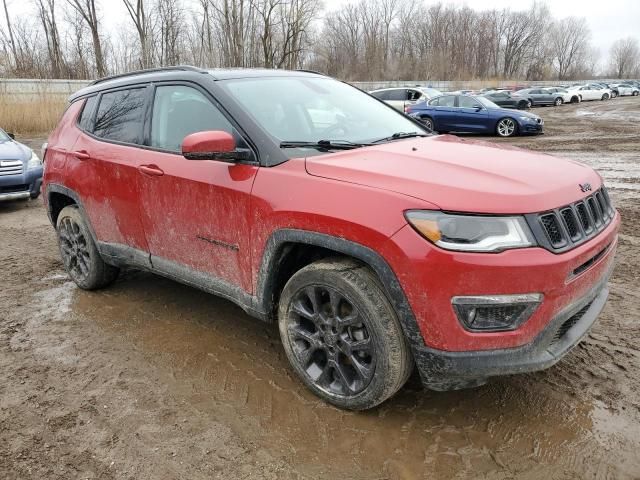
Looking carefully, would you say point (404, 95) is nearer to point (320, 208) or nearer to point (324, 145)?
point (324, 145)

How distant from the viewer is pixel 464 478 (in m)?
2.24

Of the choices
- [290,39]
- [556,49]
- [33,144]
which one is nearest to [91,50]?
[290,39]

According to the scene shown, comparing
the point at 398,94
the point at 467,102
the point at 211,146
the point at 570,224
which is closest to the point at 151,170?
the point at 211,146

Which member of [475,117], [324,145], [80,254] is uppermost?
[324,145]

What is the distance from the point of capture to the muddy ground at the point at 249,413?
2350mm

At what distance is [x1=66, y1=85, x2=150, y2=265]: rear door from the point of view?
143 inches

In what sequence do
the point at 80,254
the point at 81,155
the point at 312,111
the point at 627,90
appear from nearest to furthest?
1. the point at 312,111
2. the point at 81,155
3. the point at 80,254
4. the point at 627,90

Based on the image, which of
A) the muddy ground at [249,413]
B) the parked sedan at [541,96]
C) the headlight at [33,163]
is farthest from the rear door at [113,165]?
the parked sedan at [541,96]

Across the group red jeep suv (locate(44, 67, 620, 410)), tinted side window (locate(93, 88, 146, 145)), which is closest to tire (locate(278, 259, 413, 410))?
red jeep suv (locate(44, 67, 620, 410))

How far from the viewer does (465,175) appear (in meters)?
2.41

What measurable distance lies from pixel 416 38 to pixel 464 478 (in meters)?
84.3

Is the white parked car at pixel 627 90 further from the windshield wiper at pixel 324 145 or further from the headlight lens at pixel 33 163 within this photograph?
the windshield wiper at pixel 324 145

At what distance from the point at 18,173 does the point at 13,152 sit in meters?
0.41

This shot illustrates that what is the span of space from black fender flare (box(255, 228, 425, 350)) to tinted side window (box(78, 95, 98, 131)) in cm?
234
